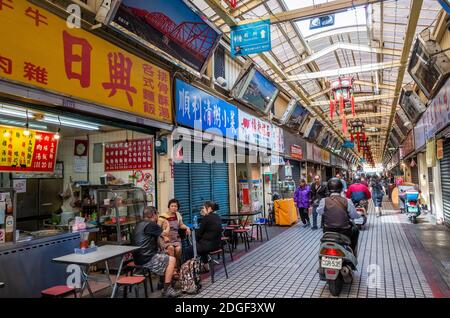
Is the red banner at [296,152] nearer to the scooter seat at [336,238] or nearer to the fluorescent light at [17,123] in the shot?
the scooter seat at [336,238]

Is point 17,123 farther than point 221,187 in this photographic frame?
No

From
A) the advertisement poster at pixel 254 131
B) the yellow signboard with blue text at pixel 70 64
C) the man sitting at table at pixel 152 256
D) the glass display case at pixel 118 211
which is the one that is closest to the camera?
the yellow signboard with blue text at pixel 70 64

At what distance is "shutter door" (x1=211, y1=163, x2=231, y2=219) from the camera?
10.3 metres

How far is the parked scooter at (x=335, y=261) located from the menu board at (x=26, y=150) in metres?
5.86

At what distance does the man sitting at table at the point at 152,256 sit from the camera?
522 cm

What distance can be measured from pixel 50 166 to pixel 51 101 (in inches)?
111

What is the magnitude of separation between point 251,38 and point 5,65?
516 centimetres

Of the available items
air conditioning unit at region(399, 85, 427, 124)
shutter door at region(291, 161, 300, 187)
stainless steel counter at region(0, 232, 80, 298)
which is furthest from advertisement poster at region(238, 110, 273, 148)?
stainless steel counter at region(0, 232, 80, 298)

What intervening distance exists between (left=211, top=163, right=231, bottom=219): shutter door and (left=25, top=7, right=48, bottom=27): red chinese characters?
21.6 feet

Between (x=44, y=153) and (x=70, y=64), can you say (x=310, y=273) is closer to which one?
(x=70, y=64)

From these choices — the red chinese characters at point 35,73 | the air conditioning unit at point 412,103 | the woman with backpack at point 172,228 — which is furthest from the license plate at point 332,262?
the air conditioning unit at point 412,103

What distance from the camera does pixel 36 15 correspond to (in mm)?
4324

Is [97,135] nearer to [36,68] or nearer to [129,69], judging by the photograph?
[129,69]

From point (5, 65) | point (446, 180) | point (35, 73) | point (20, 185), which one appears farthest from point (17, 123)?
point (446, 180)
